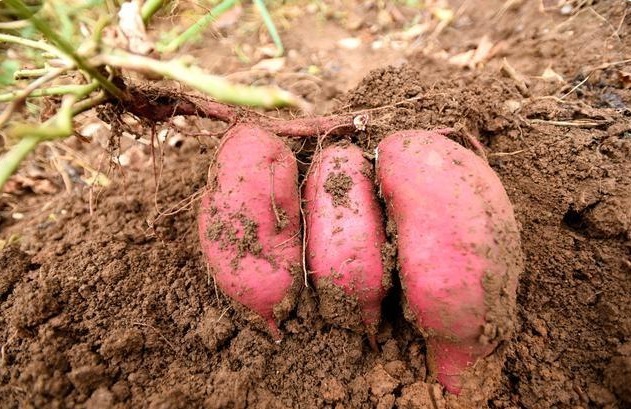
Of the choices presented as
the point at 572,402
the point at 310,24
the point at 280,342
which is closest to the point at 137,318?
the point at 280,342

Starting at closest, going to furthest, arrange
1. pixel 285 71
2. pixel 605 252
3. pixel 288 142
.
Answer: pixel 605 252 < pixel 288 142 < pixel 285 71

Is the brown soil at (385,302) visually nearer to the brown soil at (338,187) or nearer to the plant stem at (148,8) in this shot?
the brown soil at (338,187)

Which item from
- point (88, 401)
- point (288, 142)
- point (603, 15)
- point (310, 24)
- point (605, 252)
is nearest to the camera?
point (88, 401)

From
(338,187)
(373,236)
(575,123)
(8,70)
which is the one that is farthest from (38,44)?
(575,123)

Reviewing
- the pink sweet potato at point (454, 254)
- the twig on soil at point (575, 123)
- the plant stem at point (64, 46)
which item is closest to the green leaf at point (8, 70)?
the plant stem at point (64, 46)

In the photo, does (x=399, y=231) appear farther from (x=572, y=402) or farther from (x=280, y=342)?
(x=572, y=402)

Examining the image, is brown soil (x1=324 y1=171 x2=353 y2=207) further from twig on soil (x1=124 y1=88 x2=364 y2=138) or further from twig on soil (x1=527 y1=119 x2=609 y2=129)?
twig on soil (x1=527 y1=119 x2=609 y2=129)

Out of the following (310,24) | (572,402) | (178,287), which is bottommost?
(572,402)
